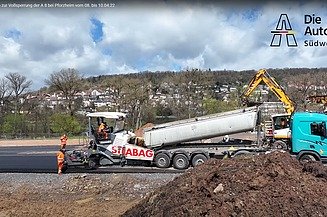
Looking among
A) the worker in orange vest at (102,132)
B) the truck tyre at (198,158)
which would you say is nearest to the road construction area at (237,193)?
the truck tyre at (198,158)

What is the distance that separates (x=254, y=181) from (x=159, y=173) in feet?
22.8

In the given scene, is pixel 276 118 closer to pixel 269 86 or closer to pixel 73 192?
pixel 269 86

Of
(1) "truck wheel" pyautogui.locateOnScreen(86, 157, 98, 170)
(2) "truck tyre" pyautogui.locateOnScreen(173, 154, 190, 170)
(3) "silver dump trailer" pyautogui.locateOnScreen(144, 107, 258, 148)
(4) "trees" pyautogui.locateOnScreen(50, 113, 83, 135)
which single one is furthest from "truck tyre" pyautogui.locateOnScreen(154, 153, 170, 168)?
(4) "trees" pyautogui.locateOnScreen(50, 113, 83, 135)

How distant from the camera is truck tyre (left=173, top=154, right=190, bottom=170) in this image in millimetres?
14198

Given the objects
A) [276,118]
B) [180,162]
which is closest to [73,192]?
[180,162]

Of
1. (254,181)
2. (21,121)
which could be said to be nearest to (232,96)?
(21,121)

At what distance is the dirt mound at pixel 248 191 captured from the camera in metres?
5.84

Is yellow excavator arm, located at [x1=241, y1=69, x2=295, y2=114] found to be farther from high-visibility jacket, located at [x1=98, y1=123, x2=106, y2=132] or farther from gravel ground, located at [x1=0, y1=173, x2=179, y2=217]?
gravel ground, located at [x1=0, y1=173, x2=179, y2=217]

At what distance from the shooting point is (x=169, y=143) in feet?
48.2

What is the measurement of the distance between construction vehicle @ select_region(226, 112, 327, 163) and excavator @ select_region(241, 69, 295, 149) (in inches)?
62.8

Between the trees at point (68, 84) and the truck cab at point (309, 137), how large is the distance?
1414 inches

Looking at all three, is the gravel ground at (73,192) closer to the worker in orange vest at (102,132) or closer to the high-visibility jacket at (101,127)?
the worker in orange vest at (102,132)

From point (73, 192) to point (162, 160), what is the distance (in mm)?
4038

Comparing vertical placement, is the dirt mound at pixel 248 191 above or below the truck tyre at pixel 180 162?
above
